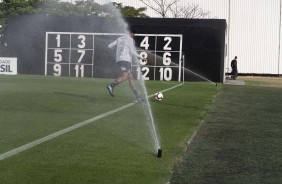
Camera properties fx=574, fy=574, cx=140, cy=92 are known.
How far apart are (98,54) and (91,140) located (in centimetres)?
2595

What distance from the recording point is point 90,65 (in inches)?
1374

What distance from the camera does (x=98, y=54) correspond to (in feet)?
114

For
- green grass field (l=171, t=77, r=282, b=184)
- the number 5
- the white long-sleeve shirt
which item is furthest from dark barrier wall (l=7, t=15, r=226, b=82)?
green grass field (l=171, t=77, r=282, b=184)

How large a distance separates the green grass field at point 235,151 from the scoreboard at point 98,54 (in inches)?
789

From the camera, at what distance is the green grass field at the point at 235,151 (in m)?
6.95

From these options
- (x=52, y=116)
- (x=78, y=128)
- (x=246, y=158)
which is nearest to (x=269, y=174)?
(x=246, y=158)

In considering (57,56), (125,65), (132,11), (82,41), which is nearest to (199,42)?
(82,41)

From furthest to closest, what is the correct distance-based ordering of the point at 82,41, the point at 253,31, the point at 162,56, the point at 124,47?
the point at 253,31 < the point at 82,41 < the point at 162,56 < the point at 124,47

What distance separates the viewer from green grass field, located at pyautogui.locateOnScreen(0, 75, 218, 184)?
22.1 ft

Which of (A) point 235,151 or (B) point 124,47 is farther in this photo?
(B) point 124,47

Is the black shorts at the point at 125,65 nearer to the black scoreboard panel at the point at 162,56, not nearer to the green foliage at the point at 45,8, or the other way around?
the black scoreboard panel at the point at 162,56

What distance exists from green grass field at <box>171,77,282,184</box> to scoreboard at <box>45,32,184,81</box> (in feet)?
65.8

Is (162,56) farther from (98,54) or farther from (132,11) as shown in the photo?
(132,11)

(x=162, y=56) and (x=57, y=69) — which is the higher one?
(x=162, y=56)
